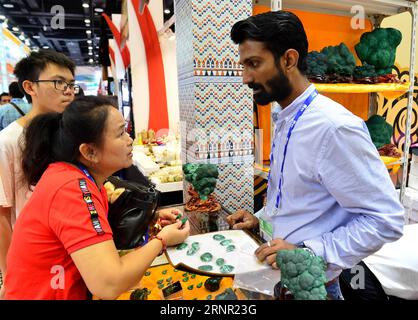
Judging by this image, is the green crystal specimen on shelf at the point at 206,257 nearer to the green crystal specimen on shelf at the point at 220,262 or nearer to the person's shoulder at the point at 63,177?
the green crystal specimen on shelf at the point at 220,262

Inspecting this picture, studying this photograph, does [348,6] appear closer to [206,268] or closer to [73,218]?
[206,268]

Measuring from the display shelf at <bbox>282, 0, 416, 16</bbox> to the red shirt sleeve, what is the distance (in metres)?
2.36

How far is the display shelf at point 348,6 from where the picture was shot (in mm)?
2715

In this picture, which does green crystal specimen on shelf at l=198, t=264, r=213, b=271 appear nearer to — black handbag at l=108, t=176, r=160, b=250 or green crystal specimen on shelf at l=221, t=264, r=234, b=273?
green crystal specimen on shelf at l=221, t=264, r=234, b=273

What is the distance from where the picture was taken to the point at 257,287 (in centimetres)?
103

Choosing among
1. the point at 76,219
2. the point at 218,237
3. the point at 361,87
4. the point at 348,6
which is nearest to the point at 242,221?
the point at 218,237

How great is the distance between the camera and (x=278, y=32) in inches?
45.3

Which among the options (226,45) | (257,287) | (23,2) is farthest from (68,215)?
(23,2)

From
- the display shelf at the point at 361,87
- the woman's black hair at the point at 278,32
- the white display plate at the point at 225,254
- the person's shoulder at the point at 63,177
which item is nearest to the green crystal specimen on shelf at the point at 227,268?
the white display plate at the point at 225,254

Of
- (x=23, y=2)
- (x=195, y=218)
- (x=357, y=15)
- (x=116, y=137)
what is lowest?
(x=195, y=218)
